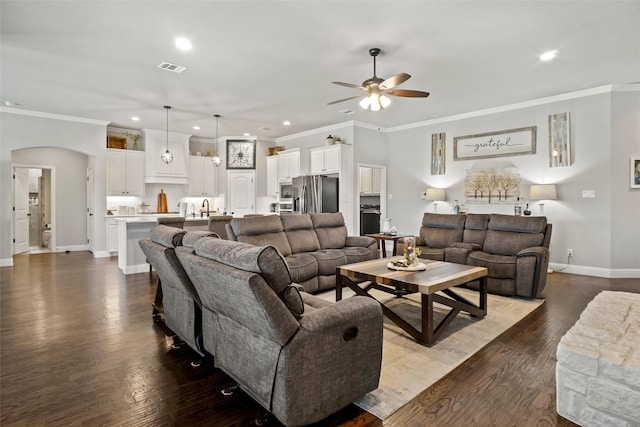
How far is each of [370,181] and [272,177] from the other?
2.51m

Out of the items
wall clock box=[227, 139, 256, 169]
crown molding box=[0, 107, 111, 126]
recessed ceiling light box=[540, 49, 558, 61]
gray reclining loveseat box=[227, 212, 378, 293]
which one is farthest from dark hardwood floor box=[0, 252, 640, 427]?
wall clock box=[227, 139, 256, 169]

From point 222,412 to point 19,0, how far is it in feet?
12.0

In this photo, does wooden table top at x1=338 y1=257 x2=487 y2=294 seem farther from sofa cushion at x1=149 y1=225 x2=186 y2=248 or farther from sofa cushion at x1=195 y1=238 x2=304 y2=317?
sofa cushion at x1=149 y1=225 x2=186 y2=248

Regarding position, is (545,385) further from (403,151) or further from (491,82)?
(403,151)

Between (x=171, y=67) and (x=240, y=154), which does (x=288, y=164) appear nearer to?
(x=240, y=154)

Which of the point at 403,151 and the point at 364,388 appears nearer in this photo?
the point at 364,388

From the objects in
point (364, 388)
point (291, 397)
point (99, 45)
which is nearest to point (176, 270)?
point (291, 397)

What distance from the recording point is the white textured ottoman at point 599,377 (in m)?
1.71

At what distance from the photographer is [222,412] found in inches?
76.4

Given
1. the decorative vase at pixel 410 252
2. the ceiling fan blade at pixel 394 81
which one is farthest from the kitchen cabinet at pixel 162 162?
the decorative vase at pixel 410 252

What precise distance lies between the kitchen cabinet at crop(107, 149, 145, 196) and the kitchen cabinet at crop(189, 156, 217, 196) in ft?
3.72

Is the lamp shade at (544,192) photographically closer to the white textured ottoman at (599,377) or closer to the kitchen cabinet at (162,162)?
the white textured ottoman at (599,377)

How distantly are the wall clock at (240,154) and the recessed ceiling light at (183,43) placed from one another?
521 centimetres

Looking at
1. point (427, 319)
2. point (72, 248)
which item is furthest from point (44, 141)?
point (427, 319)
